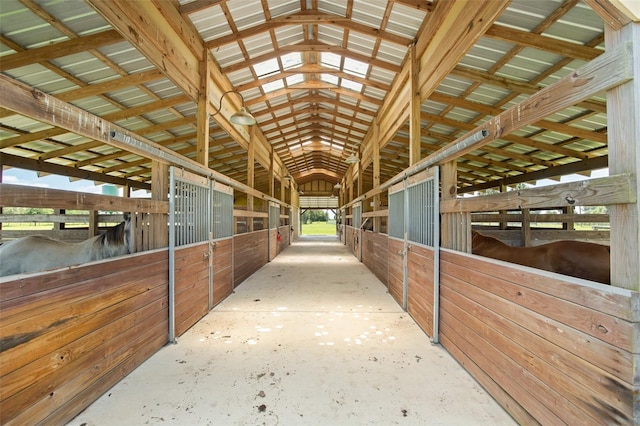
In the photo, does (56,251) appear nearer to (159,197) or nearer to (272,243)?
(159,197)

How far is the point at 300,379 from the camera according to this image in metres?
1.93

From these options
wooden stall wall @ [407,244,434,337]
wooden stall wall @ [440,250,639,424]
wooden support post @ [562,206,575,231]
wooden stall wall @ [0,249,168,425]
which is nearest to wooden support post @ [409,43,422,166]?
wooden stall wall @ [407,244,434,337]

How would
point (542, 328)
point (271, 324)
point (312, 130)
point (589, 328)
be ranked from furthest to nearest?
point (312, 130) → point (271, 324) → point (542, 328) → point (589, 328)

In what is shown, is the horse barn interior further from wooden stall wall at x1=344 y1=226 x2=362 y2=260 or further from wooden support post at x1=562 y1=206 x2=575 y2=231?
wooden stall wall at x1=344 y1=226 x2=362 y2=260

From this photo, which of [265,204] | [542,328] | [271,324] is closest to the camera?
[542,328]

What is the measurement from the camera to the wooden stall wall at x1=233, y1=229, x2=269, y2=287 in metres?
4.83

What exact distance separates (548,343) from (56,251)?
3464mm

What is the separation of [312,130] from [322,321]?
766 centimetres

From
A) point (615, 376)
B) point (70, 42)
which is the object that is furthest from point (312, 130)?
point (615, 376)

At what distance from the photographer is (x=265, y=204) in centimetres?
789

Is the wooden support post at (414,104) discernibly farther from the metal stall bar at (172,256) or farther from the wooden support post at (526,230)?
the metal stall bar at (172,256)

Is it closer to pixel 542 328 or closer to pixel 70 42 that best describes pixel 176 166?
pixel 70 42

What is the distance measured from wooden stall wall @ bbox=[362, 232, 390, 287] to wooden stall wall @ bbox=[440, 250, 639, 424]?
270 centimetres

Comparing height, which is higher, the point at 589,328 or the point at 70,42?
the point at 70,42
